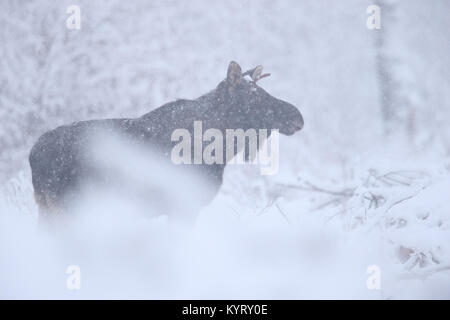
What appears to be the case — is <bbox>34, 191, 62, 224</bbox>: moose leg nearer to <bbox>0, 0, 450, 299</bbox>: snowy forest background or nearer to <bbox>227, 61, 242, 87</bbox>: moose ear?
<bbox>0, 0, 450, 299</bbox>: snowy forest background

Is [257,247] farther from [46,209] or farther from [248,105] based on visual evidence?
[46,209]

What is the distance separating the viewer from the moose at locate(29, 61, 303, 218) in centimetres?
270

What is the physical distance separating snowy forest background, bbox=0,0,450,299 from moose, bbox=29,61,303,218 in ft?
0.25

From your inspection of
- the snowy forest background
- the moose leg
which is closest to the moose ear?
the snowy forest background

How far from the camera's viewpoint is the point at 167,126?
8.98 ft

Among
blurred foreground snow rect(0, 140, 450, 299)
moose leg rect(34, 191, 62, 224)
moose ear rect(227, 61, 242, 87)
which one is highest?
moose ear rect(227, 61, 242, 87)

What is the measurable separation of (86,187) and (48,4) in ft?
3.60

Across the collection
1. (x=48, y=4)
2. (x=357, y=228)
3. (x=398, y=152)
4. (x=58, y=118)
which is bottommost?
(x=357, y=228)

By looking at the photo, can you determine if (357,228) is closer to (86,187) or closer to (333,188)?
(333,188)

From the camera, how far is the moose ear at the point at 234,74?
2723mm

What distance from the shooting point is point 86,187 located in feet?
8.80

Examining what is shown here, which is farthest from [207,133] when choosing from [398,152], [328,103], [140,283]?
[398,152]

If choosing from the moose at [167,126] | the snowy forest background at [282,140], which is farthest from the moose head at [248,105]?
the snowy forest background at [282,140]

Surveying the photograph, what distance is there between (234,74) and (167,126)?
0.46 metres
